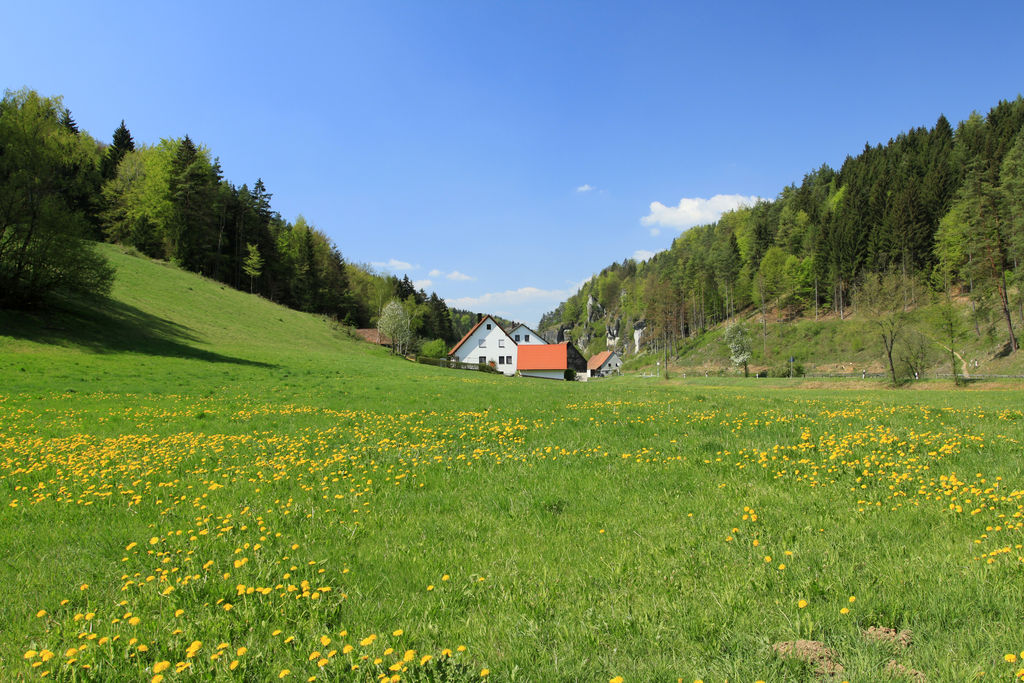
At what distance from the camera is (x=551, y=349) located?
77562 millimetres

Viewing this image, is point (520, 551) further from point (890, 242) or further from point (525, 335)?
point (890, 242)

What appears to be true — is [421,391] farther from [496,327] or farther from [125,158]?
[125,158]

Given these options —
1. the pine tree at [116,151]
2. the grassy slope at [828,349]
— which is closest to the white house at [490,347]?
the grassy slope at [828,349]

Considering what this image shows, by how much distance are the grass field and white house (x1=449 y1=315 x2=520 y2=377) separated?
6314cm

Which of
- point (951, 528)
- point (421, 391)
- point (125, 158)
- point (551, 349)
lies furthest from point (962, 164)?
point (125, 158)

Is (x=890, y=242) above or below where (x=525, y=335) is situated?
above

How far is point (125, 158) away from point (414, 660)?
101m

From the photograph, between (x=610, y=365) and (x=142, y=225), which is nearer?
(x=142, y=225)

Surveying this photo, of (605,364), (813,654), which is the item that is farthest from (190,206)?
(605,364)

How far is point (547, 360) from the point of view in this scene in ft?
250

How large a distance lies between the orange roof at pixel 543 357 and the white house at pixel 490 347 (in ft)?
5.15

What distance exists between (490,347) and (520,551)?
72.0 meters

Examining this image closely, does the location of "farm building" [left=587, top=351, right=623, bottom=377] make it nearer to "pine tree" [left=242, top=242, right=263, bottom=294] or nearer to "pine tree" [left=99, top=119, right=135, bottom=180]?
"pine tree" [left=242, top=242, right=263, bottom=294]

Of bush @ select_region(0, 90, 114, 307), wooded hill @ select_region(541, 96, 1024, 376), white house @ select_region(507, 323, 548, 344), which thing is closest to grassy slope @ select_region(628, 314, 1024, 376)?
wooded hill @ select_region(541, 96, 1024, 376)
